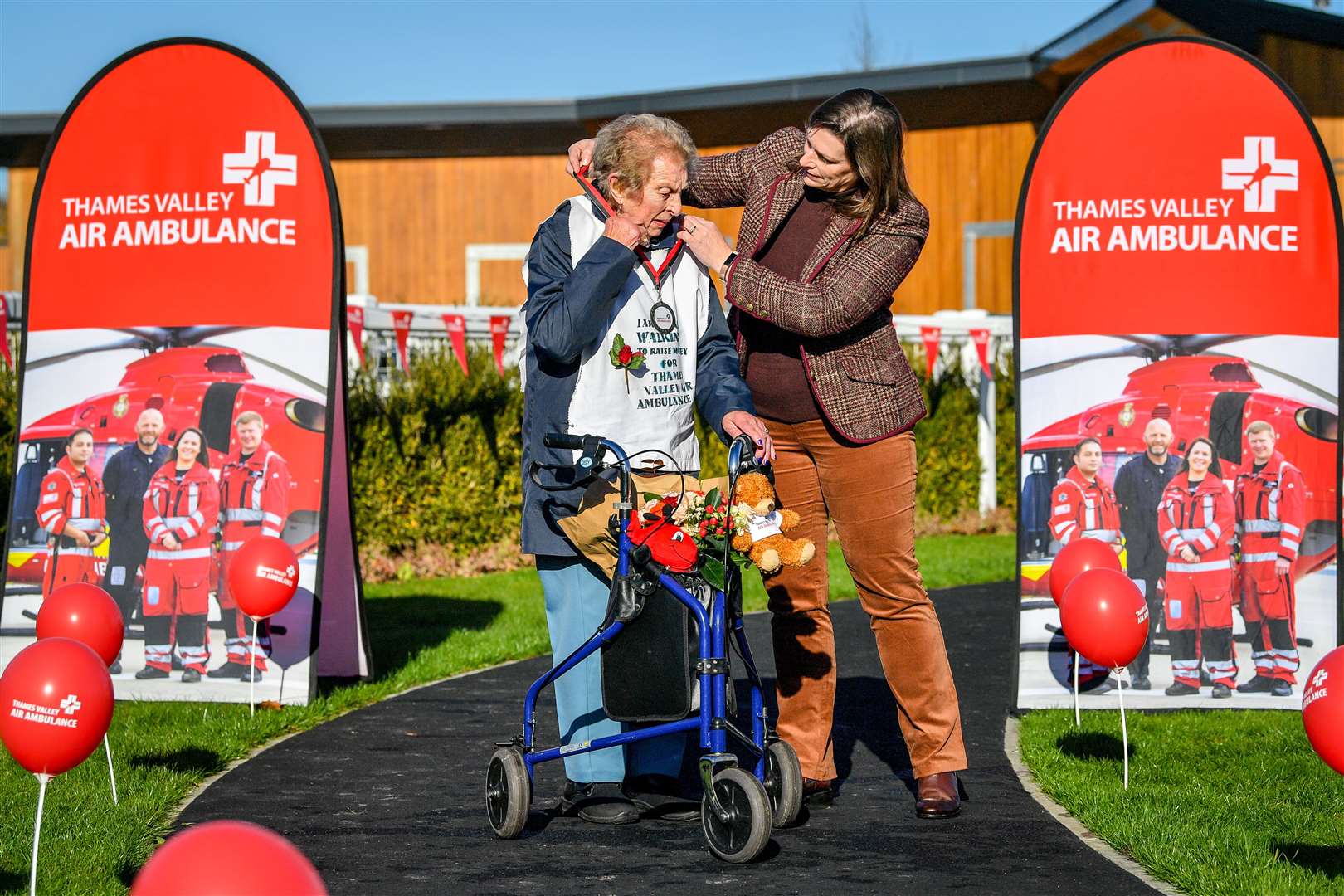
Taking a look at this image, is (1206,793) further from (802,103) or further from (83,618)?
(802,103)

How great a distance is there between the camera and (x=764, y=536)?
15.0 ft

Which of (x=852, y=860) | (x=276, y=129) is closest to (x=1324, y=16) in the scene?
(x=276, y=129)

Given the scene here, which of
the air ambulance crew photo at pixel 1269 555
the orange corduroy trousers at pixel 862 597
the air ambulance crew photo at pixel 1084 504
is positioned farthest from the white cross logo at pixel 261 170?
the air ambulance crew photo at pixel 1269 555

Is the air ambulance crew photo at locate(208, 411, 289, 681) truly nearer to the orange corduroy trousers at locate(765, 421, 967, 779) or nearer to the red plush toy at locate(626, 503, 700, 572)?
the orange corduroy trousers at locate(765, 421, 967, 779)

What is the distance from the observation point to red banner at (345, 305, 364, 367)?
11.9 m

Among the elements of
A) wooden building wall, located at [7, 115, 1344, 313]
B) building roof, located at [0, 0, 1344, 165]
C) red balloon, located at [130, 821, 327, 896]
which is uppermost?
building roof, located at [0, 0, 1344, 165]

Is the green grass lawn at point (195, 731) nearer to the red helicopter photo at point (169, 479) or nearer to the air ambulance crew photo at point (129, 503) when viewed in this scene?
the red helicopter photo at point (169, 479)

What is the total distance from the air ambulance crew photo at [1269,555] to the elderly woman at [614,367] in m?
2.81

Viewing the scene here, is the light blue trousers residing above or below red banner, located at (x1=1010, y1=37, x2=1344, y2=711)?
below

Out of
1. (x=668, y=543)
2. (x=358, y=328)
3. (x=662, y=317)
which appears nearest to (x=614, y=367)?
(x=662, y=317)

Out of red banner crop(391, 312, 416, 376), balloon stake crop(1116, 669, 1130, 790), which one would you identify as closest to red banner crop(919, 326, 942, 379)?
red banner crop(391, 312, 416, 376)

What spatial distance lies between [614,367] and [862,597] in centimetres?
117

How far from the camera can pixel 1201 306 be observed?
6832 millimetres

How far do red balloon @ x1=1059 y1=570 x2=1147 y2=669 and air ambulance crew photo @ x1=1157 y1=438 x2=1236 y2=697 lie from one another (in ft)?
3.28
